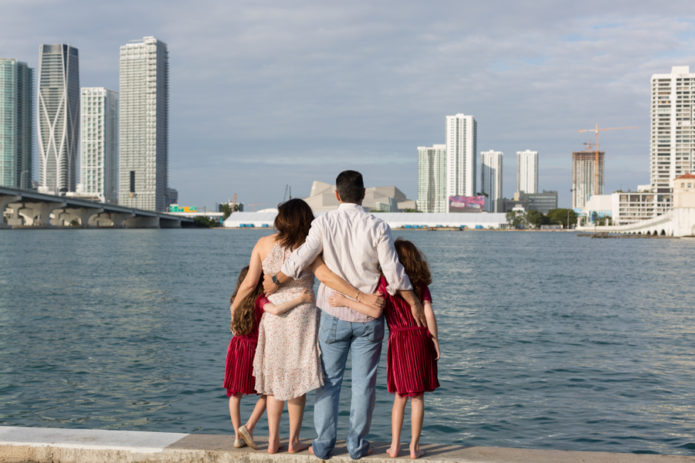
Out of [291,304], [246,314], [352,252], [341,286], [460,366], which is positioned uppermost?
[352,252]

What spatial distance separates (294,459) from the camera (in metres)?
4.89

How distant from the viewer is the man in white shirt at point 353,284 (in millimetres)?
4879

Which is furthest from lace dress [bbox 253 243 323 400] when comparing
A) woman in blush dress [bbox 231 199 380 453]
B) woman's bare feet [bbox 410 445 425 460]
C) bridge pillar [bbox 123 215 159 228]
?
Result: bridge pillar [bbox 123 215 159 228]

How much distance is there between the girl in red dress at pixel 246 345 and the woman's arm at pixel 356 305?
0.20 m

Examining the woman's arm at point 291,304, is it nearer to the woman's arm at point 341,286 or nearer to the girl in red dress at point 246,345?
the girl in red dress at point 246,345

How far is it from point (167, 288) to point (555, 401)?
22954mm

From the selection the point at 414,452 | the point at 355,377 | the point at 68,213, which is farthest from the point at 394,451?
the point at 68,213

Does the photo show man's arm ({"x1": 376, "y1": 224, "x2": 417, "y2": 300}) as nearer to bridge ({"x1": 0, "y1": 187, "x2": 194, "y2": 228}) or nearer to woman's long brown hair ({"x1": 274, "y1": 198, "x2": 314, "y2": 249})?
woman's long brown hair ({"x1": 274, "y1": 198, "x2": 314, "y2": 249})

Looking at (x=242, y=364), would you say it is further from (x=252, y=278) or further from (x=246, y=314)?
(x=252, y=278)

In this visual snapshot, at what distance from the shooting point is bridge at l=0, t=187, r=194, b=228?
126706 millimetres

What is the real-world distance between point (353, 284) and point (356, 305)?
0.53 ft

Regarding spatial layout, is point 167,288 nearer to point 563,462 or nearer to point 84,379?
point 84,379

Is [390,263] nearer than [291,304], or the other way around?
[390,263]

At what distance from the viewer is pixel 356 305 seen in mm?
4926
